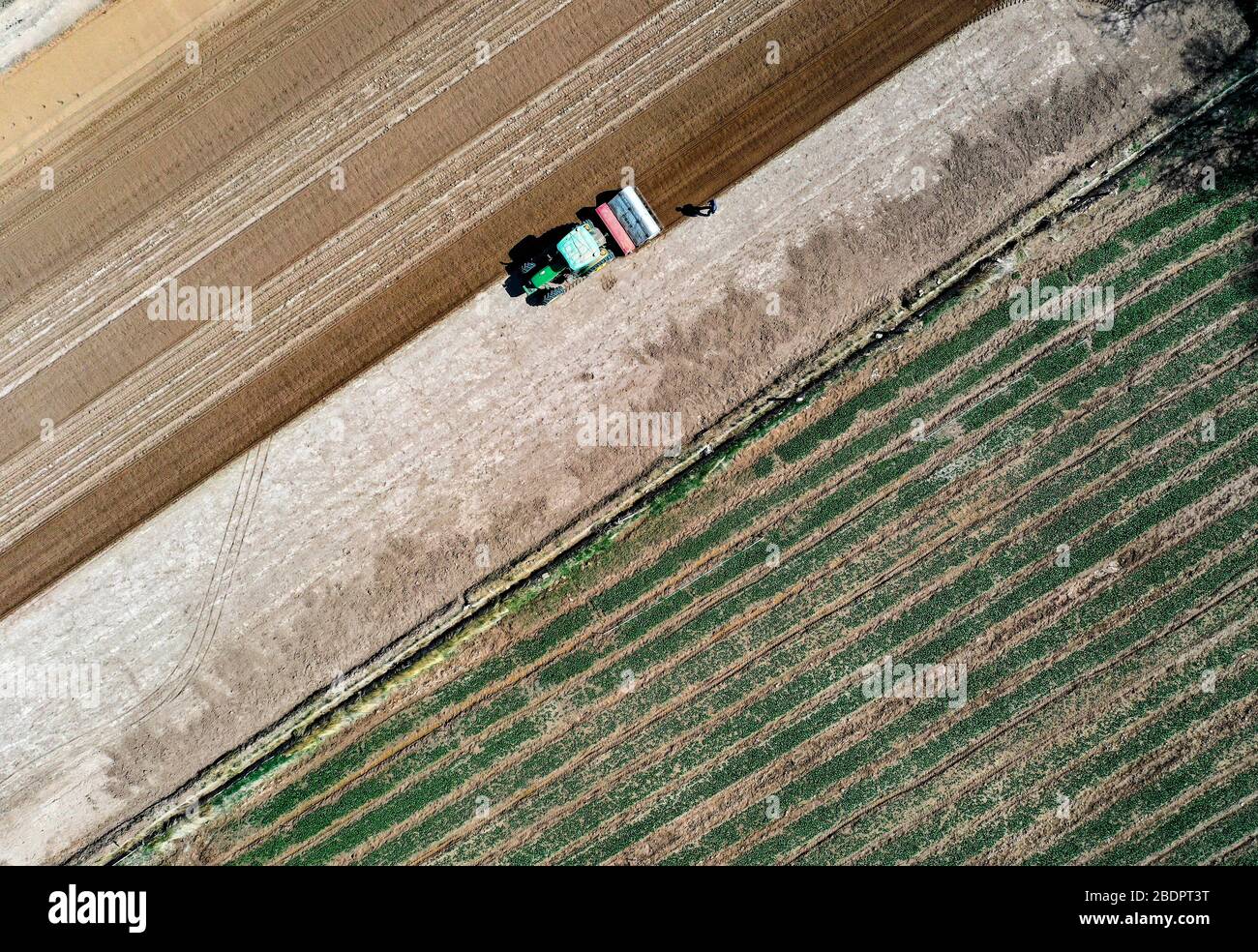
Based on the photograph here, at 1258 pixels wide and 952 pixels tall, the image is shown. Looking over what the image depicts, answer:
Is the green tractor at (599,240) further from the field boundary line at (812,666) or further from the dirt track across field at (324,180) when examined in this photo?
the field boundary line at (812,666)

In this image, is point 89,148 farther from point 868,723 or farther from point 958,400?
point 868,723

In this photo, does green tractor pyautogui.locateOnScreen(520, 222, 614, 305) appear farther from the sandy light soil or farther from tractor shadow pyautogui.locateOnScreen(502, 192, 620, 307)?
the sandy light soil

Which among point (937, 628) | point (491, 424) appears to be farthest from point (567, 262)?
point (937, 628)

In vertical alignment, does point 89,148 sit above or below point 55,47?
below

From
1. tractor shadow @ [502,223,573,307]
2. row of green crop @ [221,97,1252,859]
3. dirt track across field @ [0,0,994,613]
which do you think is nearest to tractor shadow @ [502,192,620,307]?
tractor shadow @ [502,223,573,307]

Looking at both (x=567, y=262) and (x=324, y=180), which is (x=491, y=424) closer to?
(x=567, y=262)
